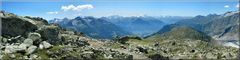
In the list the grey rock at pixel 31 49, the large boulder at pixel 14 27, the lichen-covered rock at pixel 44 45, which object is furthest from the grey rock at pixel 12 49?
the large boulder at pixel 14 27

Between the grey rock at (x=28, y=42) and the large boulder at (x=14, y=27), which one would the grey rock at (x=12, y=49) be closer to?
the grey rock at (x=28, y=42)

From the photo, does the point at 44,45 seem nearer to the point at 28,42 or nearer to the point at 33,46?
the point at 28,42

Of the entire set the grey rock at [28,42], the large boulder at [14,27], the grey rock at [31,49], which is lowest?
the grey rock at [31,49]

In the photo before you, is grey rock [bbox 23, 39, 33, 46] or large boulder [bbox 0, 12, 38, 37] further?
large boulder [bbox 0, 12, 38, 37]

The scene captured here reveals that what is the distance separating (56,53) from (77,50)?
856 cm

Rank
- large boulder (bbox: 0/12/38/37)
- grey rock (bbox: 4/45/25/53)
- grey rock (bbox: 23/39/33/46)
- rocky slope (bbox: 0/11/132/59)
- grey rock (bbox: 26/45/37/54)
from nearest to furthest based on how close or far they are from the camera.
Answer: rocky slope (bbox: 0/11/132/59)
grey rock (bbox: 4/45/25/53)
grey rock (bbox: 26/45/37/54)
grey rock (bbox: 23/39/33/46)
large boulder (bbox: 0/12/38/37)

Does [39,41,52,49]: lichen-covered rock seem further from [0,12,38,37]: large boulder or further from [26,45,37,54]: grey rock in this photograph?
[0,12,38,37]: large boulder

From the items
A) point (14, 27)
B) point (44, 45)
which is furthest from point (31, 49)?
point (14, 27)

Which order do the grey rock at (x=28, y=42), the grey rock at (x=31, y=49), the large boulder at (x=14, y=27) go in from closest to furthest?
the grey rock at (x=31, y=49)
the grey rock at (x=28, y=42)
the large boulder at (x=14, y=27)

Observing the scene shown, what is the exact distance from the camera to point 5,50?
271 feet

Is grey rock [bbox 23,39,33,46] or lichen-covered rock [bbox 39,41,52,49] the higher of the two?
grey rock [bbox 23,39,33,46]

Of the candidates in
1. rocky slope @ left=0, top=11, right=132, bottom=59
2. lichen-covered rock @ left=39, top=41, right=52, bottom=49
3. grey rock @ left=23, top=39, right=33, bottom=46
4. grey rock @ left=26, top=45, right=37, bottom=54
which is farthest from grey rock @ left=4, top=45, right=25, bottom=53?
lichen-covered rock @ left=39, top=41, right=52, bottom=49

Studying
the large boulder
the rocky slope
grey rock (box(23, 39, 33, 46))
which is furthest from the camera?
the large boulder

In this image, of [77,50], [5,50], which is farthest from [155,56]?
[5,50]
